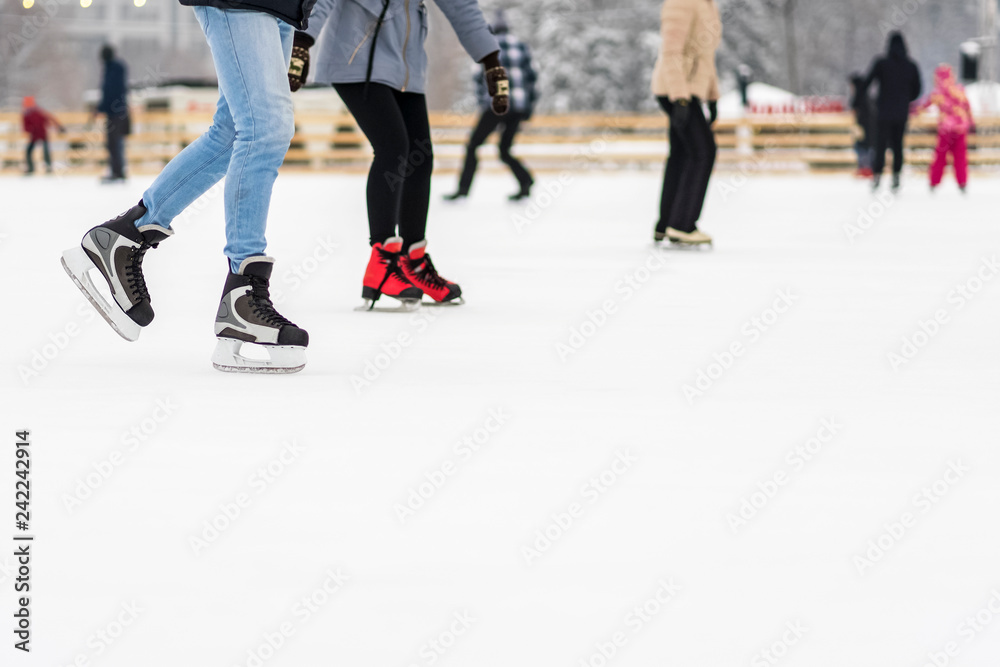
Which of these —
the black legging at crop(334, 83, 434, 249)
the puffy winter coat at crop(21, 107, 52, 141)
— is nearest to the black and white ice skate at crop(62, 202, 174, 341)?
the black legging at crop(334, 83, 434, 249)

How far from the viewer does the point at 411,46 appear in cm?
509

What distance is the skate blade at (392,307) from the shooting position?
16.9 feet

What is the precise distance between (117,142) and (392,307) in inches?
480

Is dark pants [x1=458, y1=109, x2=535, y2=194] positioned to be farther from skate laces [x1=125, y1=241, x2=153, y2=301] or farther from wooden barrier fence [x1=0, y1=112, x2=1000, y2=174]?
wooden barrier fence [x1=0, y1=112, x2=1000, y2=174]

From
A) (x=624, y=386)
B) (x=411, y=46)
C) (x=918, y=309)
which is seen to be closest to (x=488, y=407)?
(x=624, y=386)

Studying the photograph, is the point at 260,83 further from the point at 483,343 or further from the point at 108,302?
the point at 483,343

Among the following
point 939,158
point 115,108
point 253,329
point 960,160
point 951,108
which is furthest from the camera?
point 115,108

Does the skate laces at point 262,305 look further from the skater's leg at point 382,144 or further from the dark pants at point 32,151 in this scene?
the dark pants at point 32,151

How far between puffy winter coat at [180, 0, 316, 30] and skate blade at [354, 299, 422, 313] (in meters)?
1.54

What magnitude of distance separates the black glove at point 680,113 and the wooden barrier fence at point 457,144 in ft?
47.2

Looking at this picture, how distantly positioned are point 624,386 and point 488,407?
0.47 metres

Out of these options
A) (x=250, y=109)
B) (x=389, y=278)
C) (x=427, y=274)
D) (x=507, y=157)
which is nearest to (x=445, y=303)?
(x=427, y=274)

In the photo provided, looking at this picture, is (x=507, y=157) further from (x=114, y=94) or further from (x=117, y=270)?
(x=117, y=270)

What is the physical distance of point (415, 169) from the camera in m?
5.22
